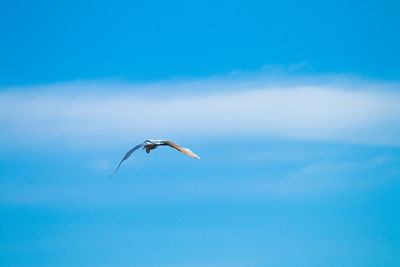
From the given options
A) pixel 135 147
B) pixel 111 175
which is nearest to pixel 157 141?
pixel 135 147

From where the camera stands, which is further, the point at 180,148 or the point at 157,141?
the point at 157,141

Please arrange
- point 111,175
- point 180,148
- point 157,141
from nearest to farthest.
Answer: point 111,175 → point 180,148 → point 157,141

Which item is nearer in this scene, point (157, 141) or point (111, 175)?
point (111, 175)

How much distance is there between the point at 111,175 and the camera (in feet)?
88.0

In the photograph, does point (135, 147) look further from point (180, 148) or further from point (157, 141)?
point (180, 148)

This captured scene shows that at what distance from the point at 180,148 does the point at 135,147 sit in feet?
14.0

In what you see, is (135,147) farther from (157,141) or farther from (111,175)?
(111,175)

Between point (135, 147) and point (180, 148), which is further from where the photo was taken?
point (135, 147)

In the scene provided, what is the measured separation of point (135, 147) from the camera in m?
33.3

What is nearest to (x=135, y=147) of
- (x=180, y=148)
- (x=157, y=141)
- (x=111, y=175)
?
(x=157, y=141)

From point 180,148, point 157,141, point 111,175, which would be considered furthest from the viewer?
point 157,141

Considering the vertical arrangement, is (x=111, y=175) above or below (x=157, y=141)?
below

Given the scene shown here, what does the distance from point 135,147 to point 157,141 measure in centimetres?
175

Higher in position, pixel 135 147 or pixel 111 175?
pixel 135 147
